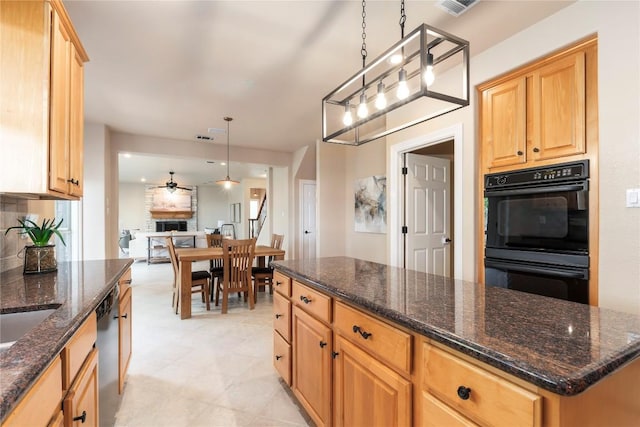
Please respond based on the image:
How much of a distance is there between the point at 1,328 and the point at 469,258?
9.43ft

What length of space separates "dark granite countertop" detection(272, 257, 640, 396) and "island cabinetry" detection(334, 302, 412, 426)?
79mm

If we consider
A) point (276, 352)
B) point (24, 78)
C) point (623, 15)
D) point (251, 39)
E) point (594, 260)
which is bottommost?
point (276, 352)

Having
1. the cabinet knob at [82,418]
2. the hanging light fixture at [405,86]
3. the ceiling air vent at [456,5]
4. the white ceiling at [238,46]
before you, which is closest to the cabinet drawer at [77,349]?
the cabinet knob at [82,418]

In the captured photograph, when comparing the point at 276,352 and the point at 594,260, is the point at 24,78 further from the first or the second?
the point at 594,260

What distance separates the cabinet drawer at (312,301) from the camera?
156 cm

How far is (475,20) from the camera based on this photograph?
7.10ft

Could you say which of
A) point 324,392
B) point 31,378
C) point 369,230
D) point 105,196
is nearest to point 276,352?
point 324,392

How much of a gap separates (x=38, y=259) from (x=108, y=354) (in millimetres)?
759

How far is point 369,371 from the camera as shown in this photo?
4.11ft

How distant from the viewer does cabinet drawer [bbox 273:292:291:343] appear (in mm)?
2016

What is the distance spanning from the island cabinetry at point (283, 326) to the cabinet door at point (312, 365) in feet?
0.30

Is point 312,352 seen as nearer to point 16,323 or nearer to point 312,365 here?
point 312,365

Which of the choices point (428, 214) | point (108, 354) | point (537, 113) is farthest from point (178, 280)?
point (537, 113)

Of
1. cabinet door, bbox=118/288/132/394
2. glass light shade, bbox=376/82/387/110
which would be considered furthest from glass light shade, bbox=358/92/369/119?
cabinet door, bbox=118/288/132/394
